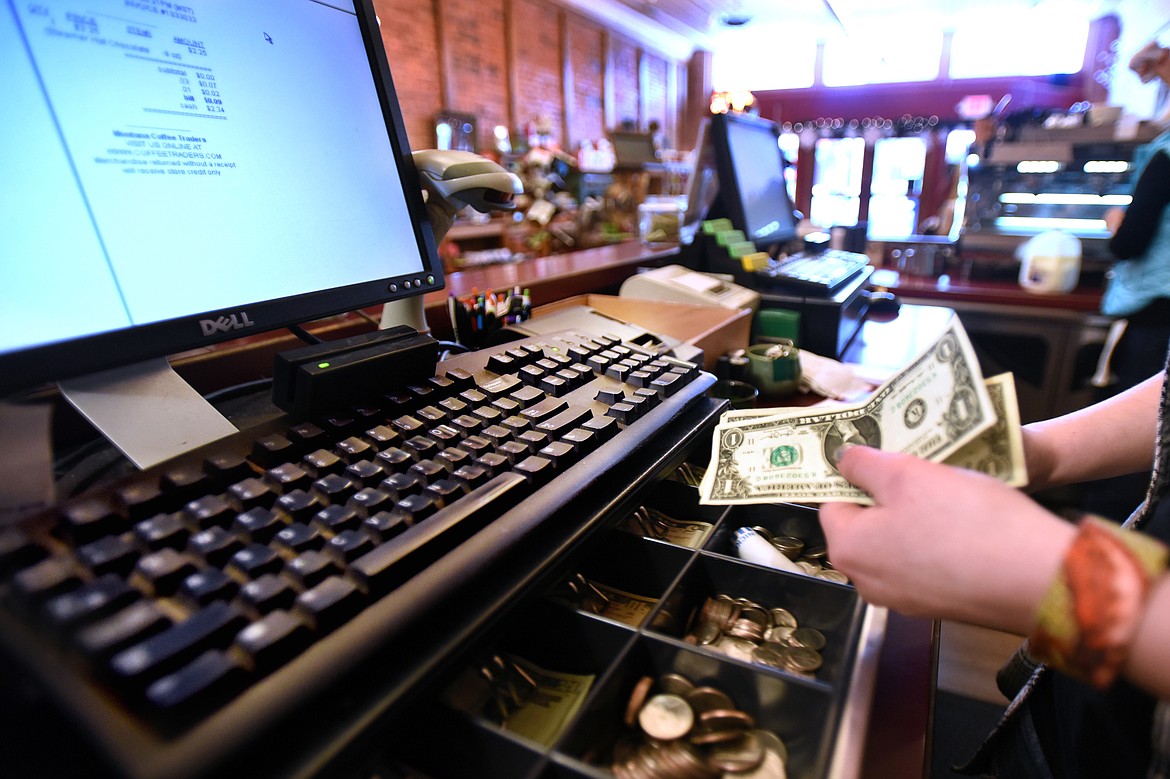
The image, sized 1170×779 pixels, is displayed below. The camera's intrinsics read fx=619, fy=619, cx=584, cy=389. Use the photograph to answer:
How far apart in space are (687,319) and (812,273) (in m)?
0.49

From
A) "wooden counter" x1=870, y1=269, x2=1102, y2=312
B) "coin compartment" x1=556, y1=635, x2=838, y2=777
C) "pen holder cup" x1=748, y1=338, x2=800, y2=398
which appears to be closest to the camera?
"coin compartment" x1=556, y1=635, x2=838, y2=777

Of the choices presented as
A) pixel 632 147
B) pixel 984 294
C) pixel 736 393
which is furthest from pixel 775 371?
pixel 632 147

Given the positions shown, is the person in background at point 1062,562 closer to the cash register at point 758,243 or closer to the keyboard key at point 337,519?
the keyboard key at point 337,519

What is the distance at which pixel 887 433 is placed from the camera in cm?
61

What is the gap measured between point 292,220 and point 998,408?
0.72 metres

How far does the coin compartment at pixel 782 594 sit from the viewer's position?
53cm

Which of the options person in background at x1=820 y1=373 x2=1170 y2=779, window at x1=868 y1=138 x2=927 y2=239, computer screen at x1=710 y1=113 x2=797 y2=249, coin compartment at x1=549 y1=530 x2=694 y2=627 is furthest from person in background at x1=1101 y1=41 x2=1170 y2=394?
window at x1=868 y1=138 x2=927 y2=239

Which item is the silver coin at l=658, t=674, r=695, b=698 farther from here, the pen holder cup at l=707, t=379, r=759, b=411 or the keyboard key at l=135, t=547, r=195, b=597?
the pen holder cup at l=707, t=379, r=759, b=411

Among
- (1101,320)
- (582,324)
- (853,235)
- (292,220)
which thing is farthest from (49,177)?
(1101,320)

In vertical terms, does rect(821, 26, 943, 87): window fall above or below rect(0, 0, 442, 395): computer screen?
above

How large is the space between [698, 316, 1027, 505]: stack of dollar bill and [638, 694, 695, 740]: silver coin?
0.20 meters

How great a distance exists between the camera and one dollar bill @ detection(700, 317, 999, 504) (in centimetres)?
52

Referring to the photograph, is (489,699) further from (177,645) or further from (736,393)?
(736,393)

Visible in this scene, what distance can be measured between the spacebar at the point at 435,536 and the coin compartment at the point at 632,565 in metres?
0.12
